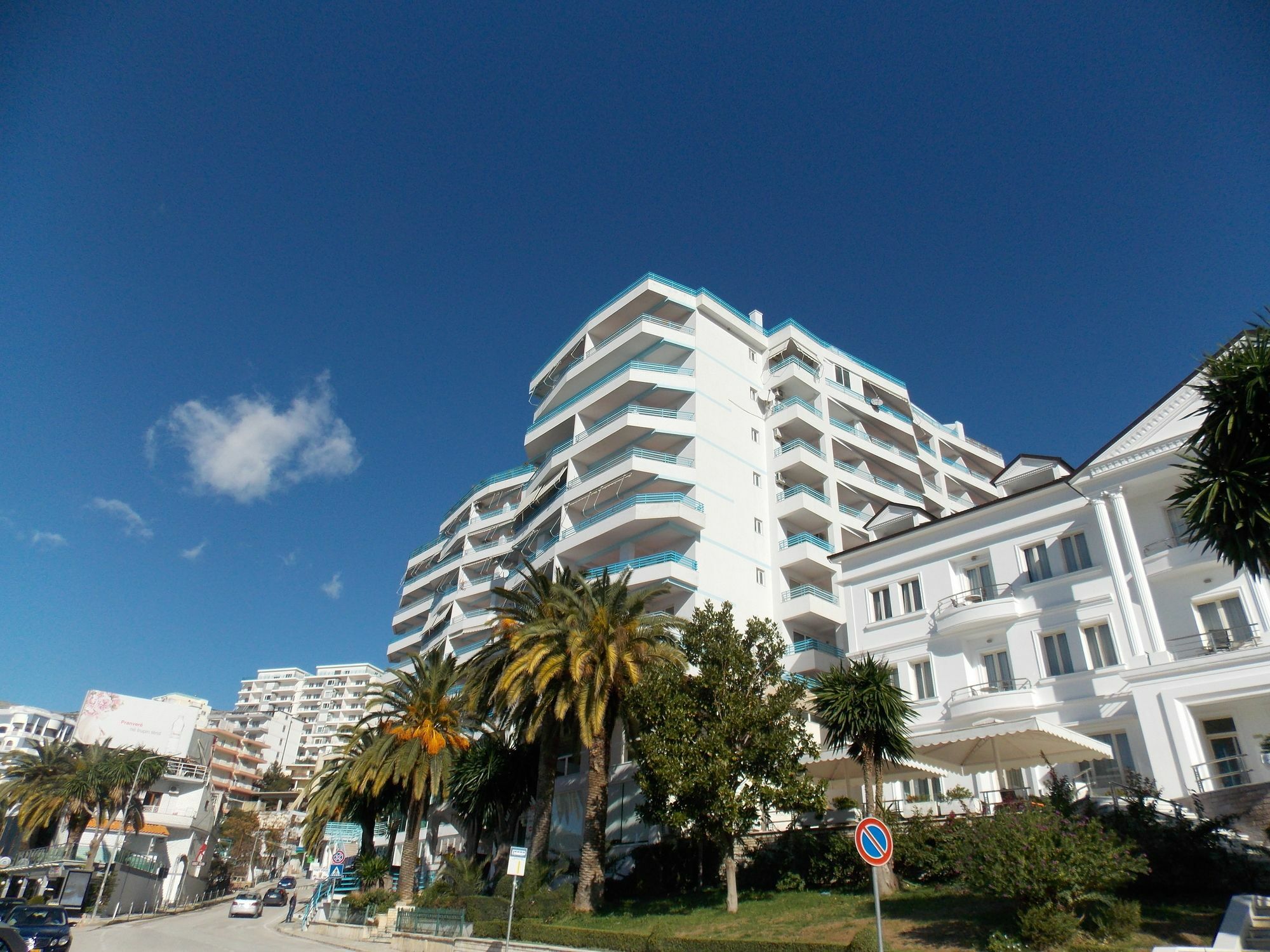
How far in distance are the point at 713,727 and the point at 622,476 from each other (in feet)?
65.4

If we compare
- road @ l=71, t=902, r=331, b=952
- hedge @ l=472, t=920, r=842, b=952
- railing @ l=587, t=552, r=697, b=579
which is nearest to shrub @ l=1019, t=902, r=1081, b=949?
hedge @ l=472, t=920, r=842, b=952

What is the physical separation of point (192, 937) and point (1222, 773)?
44376 millimetres

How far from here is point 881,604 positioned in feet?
124

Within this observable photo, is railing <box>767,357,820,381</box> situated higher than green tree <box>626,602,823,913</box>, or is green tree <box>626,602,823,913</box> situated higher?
railing <box>767,357,820,381</box>

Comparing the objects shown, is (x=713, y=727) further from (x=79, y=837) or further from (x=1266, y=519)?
(x=79, y=837)

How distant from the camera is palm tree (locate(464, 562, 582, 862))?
102ft

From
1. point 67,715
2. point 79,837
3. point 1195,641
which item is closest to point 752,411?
point 1195,641

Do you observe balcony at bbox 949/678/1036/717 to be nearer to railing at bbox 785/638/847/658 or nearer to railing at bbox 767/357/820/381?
railing at bbox 785/638/847/658

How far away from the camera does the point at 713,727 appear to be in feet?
81.9

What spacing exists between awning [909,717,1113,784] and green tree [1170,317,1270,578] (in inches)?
305

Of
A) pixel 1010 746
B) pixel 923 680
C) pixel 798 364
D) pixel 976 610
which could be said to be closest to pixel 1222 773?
pixel 1010 746

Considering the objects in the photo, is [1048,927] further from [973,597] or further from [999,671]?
[973,597]

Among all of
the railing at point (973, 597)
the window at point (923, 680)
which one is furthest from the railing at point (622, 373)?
the window at point (923, 680)

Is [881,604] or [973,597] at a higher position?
[881,604]
